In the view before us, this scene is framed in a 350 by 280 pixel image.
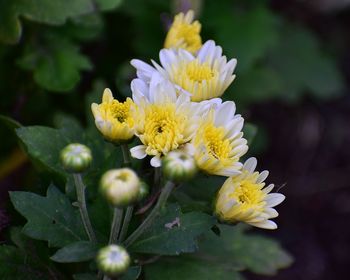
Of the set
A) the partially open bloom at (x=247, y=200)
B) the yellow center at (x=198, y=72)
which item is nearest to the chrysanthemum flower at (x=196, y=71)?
the yellow center at (x=198, y=72)

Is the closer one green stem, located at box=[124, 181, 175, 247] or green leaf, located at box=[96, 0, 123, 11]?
green stem, located at box=[124, 181, 175, 247]

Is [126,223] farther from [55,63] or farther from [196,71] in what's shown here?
[55,63]

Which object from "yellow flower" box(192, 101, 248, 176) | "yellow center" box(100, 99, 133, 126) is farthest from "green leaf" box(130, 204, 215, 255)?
"yellow center" box(100, 99, 133, 126)

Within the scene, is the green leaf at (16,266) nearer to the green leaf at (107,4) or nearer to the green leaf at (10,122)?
the green leaf at (10,122)

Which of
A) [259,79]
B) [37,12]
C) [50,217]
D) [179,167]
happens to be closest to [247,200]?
[179,167]

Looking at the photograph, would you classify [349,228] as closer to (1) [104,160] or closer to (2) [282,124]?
(2) [282,124]

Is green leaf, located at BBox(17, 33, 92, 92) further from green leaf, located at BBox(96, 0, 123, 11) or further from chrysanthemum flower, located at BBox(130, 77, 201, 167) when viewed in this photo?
chrysanthemum flower, located at BBox(130, 77, 201, 167)

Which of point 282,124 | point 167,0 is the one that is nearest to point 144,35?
point 167,0
